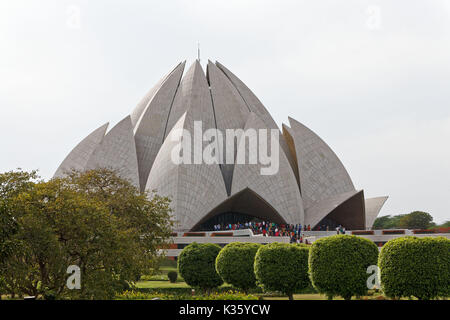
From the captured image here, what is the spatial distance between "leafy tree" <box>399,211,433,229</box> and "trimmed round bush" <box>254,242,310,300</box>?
43.9 metres

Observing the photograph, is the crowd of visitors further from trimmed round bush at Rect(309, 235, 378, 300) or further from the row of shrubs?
trimmed round bush at Rect(309, 235, 378, 300)

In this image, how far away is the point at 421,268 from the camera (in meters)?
14.1

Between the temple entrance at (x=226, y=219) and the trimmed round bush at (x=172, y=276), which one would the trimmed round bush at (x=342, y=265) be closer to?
the trimmed round bush at (x=172, y=276)

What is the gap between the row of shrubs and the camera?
14.1m

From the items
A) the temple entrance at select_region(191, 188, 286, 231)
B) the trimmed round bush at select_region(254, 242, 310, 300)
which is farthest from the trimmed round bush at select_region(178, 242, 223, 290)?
the temple entrance at select_region(191, 188, 286, 231)

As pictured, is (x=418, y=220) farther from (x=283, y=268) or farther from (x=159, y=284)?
(x=283, y=268)

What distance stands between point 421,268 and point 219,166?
2716 centimetres

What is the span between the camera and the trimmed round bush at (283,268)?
58.0 feet

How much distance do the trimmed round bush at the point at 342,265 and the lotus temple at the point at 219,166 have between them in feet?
64.6

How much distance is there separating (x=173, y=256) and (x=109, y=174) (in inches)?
426

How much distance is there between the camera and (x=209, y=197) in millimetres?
36188

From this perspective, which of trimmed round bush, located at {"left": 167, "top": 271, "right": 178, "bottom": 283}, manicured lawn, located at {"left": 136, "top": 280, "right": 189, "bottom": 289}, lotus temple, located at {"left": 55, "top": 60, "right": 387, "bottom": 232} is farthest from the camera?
lotus temple, located at {"left": 55, "top": 60, "right": 387, "bottom": 232}
